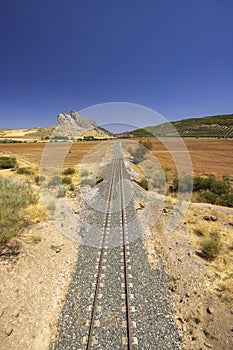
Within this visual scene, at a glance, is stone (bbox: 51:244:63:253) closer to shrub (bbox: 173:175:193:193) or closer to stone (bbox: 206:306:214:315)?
stone (bbox: 206:306:214:315)

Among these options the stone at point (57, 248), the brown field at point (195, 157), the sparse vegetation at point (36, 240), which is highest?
the sparse vegetation at point (36, 240)

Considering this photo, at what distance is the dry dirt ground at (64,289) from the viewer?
3.95m

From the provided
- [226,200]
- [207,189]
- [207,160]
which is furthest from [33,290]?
[207,160]

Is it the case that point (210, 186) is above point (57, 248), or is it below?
below

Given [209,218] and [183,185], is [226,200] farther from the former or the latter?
[209,218]

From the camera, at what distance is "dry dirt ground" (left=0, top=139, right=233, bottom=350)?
13.0 ft

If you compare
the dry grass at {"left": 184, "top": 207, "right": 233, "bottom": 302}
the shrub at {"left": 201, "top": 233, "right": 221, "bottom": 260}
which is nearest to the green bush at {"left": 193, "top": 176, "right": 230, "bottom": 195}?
the dry grass at {"left": 184, "top": 207, "right": 233, "bottom": 302}

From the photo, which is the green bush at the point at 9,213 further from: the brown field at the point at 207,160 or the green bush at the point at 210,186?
the brown field at the point at 207,160

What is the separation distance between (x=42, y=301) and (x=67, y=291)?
0.67 meters

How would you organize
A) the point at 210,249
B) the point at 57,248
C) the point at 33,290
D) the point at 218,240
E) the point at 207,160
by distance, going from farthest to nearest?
the point at 207,160, the point at 218,240, the point at 210,249, the point at 57,248, the point at 33,290

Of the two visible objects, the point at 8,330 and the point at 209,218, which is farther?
the point at 209,218

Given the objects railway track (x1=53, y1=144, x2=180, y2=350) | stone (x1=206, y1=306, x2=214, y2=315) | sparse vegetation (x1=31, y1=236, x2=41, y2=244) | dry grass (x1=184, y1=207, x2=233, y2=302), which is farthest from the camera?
sparse vegetation (x1=31, y1=236, x2=41, y2=244)

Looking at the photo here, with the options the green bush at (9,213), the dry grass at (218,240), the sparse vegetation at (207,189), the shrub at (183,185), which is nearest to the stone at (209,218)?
the dry grass at (218,240)

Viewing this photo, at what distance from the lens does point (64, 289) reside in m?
5.11
